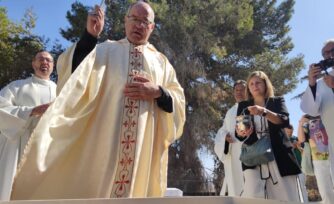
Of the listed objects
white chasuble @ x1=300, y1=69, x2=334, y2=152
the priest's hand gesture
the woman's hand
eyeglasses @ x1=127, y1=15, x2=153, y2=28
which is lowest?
the woman's hand

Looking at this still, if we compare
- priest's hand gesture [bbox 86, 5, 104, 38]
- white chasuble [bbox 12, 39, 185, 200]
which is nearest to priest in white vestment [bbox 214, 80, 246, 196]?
white chasuble [bbox 12, 39, 185, 200]

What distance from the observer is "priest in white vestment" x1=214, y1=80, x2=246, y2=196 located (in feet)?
18.3

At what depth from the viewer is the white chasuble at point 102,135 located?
242 centimetres

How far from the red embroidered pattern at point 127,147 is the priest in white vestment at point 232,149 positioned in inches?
110

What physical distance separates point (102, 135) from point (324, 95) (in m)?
2.70

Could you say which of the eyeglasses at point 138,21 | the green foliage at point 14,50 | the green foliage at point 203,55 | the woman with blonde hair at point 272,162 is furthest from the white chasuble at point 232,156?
the green foliage at point 14,50

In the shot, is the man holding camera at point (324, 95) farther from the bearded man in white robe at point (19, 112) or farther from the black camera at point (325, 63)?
the bearded man in white robe at point (19, 112)

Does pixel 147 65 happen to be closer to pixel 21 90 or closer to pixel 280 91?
pixel 21 90

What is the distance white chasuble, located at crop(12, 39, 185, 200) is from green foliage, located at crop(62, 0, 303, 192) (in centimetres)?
1326

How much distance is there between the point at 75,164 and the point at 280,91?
700 inches

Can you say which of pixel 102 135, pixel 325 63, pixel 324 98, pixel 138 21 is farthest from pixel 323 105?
pixel 102 135

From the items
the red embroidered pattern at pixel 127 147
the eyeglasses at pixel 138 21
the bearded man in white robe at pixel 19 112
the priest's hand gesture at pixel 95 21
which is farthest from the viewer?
the bearded man in white robe at pixel 19 112

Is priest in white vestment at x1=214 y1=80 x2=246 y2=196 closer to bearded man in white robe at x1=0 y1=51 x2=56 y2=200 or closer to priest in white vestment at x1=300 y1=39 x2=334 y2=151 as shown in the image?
priest in white vestment at x1=300 y1=39 x2=334 y2=151

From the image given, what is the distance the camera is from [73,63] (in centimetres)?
298
